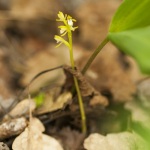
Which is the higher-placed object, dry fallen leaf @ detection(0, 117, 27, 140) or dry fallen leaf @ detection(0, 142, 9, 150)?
dry fallen leaf @ detection(0, 117, 27, 140)

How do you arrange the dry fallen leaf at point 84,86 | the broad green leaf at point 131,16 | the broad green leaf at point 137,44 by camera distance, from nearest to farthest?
the broad green leaf at point 137,44
the broad green leaf at point 131,16
the dry fallen leaf at point 84,86

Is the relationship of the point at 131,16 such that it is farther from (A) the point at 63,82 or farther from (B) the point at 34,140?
(A) the point at 63,82


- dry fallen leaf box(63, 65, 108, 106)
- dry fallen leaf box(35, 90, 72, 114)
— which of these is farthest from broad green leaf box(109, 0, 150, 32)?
dry fallen leaf box(35, 90, 72, 114)

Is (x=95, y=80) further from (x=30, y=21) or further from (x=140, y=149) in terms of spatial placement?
(x=30, y=21)

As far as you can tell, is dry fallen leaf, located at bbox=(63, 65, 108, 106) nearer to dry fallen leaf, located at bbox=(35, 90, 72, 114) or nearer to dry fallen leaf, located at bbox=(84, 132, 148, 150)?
dry fallen leaf, located at bbox=(35, 90, 72, 114)

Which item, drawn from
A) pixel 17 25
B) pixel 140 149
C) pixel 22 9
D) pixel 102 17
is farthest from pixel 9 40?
pixel 140 149

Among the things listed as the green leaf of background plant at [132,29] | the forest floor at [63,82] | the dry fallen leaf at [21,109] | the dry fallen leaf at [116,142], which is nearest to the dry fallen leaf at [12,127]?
the forest floor at [63,82]

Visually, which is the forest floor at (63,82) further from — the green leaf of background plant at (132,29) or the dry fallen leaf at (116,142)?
the green leaf of background plant at (132,29)
